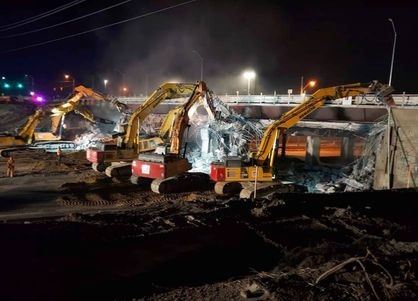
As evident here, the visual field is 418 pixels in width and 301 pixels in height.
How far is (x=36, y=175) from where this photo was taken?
23.6m

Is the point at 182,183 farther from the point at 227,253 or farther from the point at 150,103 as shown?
the point at 227,253

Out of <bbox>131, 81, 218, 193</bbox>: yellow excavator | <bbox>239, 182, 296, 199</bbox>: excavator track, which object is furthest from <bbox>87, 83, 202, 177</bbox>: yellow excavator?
<bbox>239, 182, 296, 199</bbox>: excavator track

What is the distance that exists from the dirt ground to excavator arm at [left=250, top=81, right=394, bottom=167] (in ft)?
16.7

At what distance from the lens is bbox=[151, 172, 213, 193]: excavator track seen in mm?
18672

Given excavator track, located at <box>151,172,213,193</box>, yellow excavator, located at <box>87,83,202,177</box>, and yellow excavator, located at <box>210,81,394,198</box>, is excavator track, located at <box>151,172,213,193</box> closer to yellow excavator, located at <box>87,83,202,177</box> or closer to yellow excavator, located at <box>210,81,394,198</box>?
yellow excavator, located at <box>210,81,394,198</box>

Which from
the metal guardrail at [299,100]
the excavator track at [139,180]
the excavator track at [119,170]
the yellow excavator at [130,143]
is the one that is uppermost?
the metal guardrail at [299,100]

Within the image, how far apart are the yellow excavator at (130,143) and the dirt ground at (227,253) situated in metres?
11.7

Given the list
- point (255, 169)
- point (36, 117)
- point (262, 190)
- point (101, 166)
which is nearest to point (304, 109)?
point (255, 169)

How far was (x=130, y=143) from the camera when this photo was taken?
77.9 feet

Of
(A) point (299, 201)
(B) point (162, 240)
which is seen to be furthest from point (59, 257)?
(A) point (299, 201)

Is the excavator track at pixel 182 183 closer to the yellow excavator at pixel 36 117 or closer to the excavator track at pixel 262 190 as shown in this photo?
the excavator track at pixel 262 190

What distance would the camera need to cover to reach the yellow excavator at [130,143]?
75.5 ft

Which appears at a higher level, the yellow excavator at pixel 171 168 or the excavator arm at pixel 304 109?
the excavator arm at pixel 304 109

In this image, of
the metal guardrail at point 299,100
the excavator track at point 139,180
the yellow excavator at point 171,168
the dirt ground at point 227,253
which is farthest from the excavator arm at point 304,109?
the excavator track at point 139,180
